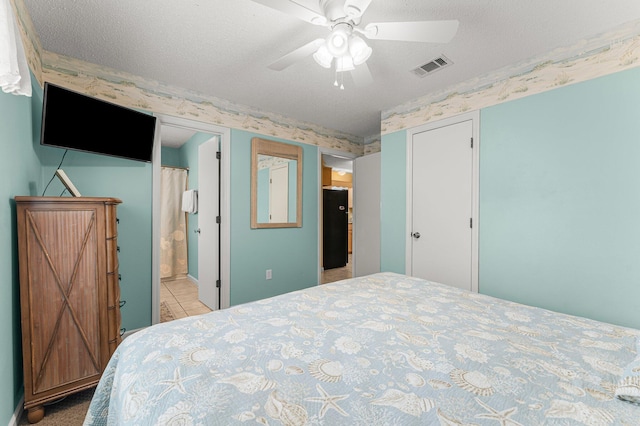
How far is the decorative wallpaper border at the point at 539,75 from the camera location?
1.81 m

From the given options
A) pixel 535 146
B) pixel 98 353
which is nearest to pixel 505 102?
pixel 535 146

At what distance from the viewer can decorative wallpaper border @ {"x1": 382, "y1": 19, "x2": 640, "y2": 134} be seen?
5.93 feet

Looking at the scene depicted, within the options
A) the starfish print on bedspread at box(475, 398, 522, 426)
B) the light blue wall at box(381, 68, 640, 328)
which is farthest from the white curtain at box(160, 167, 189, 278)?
the starfish print on bedspread at box(475, 398, 522, 426)

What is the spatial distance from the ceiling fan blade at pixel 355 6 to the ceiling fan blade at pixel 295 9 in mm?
133

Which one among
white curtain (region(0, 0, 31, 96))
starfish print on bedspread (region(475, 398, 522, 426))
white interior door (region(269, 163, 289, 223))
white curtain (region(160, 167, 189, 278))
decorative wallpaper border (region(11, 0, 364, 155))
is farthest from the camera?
white curtain (region(160, 167, 189, 278))

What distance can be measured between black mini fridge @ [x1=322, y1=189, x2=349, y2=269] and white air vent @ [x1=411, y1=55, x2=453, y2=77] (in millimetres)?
3386

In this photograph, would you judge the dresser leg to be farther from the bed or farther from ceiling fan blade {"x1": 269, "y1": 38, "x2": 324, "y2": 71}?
ceiling fan blade {"x1": 269, "y1": 38, "x2": 324, "y2": 71}

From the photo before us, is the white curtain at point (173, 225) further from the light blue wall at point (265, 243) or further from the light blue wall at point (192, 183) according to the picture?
the light blue wall at point (265, 243)

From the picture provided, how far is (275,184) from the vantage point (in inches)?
137

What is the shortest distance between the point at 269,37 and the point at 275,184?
1819 millimetres

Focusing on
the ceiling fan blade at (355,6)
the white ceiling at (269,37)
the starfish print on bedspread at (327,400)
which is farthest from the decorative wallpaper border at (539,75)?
the starfish print on bedspread at (327,400)

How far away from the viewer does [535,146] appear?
216cm

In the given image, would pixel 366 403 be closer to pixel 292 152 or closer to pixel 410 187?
pixel 410 187

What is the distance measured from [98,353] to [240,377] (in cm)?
156
